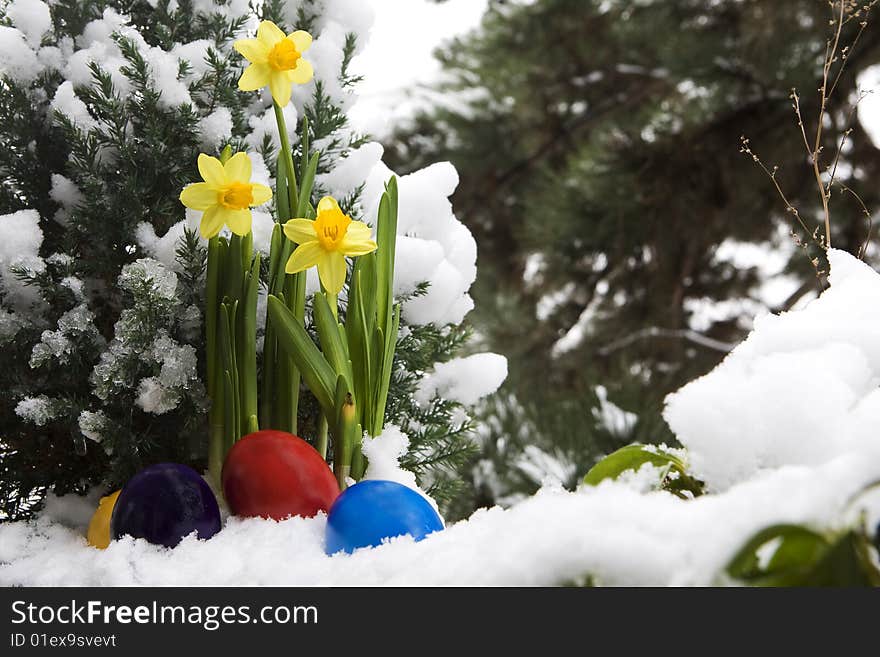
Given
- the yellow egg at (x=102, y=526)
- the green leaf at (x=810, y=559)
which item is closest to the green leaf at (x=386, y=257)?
the yellow egg at (x=102, y=526)

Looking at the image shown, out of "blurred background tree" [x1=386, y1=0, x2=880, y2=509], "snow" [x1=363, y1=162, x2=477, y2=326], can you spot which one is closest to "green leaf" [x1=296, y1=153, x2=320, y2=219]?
"snow" [x1=363, y1=162, x2=477, y2=326]

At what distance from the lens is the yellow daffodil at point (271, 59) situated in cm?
59

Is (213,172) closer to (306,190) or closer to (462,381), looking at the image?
(306,190)

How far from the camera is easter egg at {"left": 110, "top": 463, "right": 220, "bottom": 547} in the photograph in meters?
0.51

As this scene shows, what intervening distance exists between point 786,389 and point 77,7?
2.16ft

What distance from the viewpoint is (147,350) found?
1.91 feet

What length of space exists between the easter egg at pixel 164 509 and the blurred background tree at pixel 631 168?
130cm

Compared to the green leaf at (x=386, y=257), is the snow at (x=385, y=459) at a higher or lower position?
lower

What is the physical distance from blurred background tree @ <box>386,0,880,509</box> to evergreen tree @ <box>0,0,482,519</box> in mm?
1224

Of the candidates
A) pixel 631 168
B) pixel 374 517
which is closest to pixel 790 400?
pixel 374 517

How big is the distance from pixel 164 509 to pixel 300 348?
148 mm

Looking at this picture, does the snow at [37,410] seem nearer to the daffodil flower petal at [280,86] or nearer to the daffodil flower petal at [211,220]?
the daffodil flower petal at [211,220]

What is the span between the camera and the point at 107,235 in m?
0.62

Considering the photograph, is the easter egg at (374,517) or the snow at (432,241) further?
the snow at (432,241)
